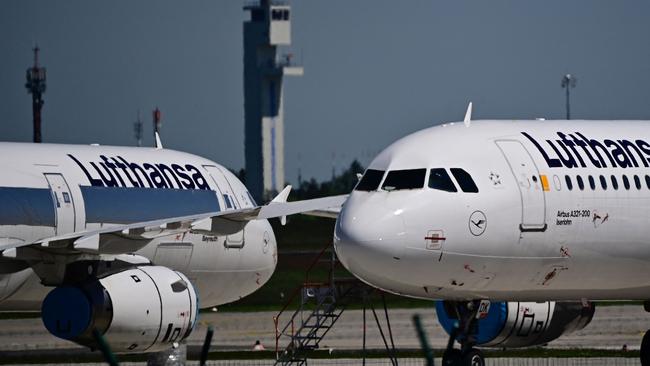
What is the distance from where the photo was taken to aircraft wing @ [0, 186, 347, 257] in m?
30.2

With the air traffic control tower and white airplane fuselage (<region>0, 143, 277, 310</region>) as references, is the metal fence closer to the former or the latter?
white airplane fuselage (<region>0, 143, 277, 310</region>)

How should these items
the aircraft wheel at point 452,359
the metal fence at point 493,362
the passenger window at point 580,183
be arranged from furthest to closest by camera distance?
the metal fence at point 493,362
the passenger window at point 580,183
the aircraft wheel at point 452,359

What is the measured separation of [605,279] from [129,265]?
982cm

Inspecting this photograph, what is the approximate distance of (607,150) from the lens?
2905 centimetres

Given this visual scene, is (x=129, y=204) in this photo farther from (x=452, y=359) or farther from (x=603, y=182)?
(x=603, y=182)

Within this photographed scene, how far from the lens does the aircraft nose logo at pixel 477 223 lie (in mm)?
26469

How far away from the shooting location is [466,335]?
27.6 meters

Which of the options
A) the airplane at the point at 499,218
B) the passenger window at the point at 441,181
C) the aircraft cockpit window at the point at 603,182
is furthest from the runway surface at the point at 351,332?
the passenger window at the point at 441,181

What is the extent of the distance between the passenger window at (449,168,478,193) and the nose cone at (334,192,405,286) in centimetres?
128

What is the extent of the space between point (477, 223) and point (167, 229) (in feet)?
21.9

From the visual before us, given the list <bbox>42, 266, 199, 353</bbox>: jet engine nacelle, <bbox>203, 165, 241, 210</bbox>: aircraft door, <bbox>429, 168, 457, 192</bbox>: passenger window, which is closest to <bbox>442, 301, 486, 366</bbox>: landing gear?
<bbox>429, 168, 457, 192</bbox>: passenger window

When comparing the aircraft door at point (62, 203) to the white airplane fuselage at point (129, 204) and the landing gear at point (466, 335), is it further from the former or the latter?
the landing gear at point (466, 335)

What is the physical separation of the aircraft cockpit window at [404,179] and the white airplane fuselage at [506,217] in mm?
22

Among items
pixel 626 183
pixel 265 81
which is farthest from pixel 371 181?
pixel 265 81
